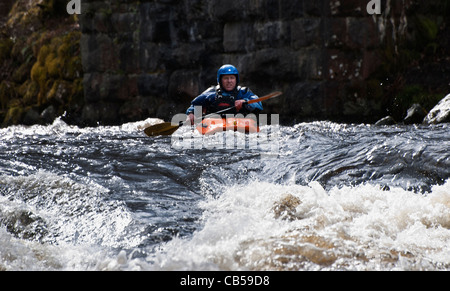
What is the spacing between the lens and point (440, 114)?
290 inches

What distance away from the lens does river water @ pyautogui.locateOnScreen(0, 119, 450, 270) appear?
287 centimetres

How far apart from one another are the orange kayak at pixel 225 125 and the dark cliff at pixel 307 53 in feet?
8.08

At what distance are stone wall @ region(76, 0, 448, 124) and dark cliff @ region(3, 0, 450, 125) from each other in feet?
0.06

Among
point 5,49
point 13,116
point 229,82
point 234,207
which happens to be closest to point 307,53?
point 229,82

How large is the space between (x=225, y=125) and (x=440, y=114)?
289cm

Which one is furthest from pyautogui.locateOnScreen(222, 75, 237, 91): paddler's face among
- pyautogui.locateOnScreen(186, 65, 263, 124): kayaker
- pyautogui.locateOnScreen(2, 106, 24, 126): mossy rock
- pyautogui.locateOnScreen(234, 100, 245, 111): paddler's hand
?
pyautogui.locateOnScreen(2, 106, 24, 126): mossy rock

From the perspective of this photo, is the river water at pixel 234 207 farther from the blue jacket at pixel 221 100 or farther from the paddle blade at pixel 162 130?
the blue jacket at pixel 221 100

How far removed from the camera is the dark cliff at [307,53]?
29.9 feet

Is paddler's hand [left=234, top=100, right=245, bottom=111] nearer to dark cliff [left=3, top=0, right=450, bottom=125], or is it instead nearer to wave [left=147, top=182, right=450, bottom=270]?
dark cliff [left=3, top=0, right=450, bottom=125]

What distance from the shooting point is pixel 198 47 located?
10.8 m

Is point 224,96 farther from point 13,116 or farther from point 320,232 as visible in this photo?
point 13,116

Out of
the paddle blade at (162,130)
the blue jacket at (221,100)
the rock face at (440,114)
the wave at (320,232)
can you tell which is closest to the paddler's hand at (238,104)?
the blue jacket at (221,100)
